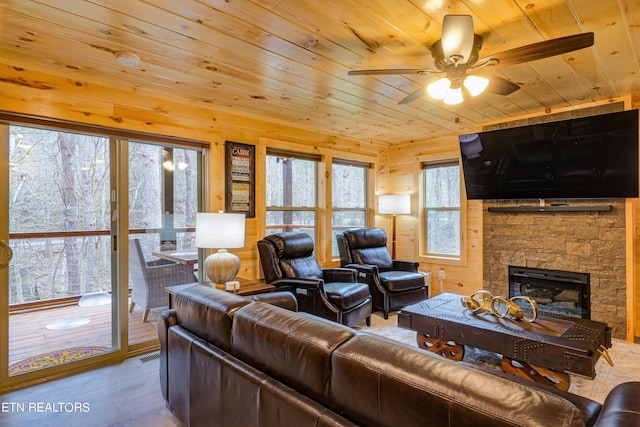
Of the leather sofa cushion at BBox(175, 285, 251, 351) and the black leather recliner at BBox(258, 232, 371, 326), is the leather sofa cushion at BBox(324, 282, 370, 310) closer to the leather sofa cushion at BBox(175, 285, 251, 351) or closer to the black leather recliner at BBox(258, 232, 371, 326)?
the black leather recliner at BBox(258, 232, 371, 326)

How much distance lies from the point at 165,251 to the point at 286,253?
3.96 feet

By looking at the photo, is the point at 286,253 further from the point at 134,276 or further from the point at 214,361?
the point at 214,361

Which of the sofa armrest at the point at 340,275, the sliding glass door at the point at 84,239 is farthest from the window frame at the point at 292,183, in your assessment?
the sliding glass door at the point at 84,239

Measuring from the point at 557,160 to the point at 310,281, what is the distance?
9.21 feet

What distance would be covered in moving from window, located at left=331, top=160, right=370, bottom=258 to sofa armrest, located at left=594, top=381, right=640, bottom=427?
3.82 metres

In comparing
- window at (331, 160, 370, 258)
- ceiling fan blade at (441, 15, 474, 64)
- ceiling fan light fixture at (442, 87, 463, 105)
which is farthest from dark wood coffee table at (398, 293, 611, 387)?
window at (331, 160, 370, 258)

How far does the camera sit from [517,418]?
0.79 meters

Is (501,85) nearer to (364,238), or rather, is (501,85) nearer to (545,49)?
(545,49)

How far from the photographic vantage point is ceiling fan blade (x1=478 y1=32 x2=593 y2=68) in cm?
160

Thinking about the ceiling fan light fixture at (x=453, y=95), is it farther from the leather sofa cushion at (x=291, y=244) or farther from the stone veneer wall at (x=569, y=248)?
the stone veneer wall at (x=569, y=248)

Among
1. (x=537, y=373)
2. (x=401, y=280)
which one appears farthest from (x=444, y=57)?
(x=401, y=280)

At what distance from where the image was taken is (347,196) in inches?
204

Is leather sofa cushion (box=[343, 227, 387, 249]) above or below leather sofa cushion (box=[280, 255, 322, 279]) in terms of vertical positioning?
above

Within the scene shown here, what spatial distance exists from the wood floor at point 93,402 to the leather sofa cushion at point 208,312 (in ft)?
2.39
